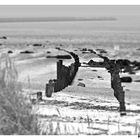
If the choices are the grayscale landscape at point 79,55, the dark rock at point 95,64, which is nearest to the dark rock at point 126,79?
the grayscale landscape at point 79,55

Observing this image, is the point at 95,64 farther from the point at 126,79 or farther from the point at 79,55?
the point at 126,79

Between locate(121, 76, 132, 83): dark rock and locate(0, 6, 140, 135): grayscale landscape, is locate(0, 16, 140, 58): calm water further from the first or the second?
locate(121, 76, 132, 83): dark rock

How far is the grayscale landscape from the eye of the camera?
334 centimetres

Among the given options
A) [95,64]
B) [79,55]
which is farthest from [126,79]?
[79,55]

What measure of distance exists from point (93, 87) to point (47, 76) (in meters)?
0.32

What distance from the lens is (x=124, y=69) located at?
11.2 feet

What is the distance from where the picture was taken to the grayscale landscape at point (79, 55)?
10.9 feet

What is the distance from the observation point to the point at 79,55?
3.47 meters

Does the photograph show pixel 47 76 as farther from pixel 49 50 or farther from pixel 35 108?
pixel 35 108

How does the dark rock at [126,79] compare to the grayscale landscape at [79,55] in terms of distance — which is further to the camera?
the dark rock at [126,79]

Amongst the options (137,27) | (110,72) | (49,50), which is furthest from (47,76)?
(137,27)

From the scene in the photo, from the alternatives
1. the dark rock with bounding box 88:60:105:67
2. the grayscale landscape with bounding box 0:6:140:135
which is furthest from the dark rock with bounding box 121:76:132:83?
the dark rock with bounding box 88:60:105:67

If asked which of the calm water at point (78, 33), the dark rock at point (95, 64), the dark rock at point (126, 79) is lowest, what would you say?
the dark rock at point (126, 79)

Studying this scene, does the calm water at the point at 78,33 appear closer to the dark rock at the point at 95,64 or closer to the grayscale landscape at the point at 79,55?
the grayscale landscape at the point at 79,55
